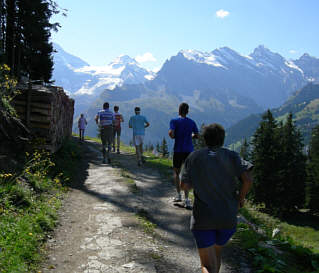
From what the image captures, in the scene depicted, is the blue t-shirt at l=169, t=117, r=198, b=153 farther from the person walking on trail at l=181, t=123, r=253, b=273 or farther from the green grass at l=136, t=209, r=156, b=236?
the person walking on trail at l=181, t=123, r=253, b=273

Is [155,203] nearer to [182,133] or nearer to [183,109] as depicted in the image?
[182,133]

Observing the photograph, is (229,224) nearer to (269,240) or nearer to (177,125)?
(269,240)

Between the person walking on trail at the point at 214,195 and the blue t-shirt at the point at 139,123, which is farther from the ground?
the blue t-shirt at the point at 139,123

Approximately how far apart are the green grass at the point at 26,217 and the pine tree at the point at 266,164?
3987cm

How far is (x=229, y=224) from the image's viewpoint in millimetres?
3535

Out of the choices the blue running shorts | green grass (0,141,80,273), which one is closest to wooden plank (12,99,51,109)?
green grass (0,141,80,273)

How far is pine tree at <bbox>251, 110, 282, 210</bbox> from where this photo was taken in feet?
146

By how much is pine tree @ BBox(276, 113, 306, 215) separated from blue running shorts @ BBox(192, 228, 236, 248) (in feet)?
144

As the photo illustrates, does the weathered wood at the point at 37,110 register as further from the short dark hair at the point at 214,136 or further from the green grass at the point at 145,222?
the short dark hair at the point at 214,136

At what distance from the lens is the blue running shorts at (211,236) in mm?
3506

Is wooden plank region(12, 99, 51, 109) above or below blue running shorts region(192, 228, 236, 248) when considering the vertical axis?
above

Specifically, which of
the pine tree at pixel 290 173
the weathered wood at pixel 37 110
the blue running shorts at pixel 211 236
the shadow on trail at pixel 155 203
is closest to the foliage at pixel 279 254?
the shadow on trail at pixel 155 203

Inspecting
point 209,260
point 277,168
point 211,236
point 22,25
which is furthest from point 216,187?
point 277,168

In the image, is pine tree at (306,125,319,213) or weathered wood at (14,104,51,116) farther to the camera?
pine tree at (306,125,319,213)
